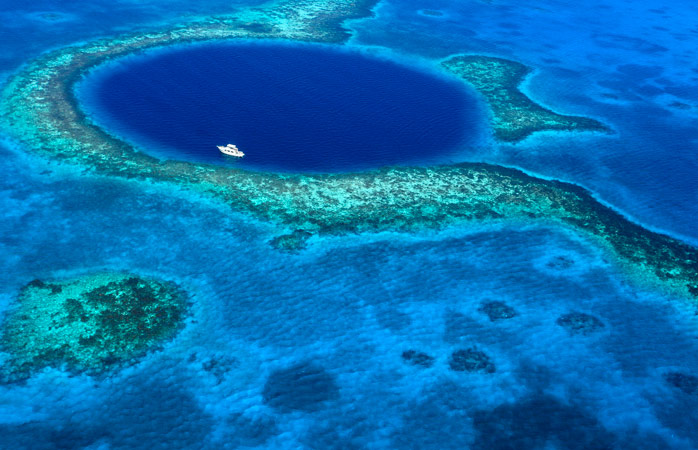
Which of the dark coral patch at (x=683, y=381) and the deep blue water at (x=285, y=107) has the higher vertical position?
the deep blue water at (x=285, y=107)

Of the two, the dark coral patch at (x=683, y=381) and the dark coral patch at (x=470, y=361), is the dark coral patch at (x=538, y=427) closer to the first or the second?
the dark coral patch at (x=470, y=361)

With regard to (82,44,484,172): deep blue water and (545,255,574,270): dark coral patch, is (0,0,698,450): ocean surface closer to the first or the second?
(545,255,574,270): dark coral patch

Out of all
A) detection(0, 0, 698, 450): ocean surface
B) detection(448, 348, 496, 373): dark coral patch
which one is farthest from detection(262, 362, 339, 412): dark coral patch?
detection(448, 348, 496, 373): dark coral patch

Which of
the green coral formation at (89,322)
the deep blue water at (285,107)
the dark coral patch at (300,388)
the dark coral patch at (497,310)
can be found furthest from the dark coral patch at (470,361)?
the deep blue water at (285,107)

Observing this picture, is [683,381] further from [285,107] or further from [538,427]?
[285,107]

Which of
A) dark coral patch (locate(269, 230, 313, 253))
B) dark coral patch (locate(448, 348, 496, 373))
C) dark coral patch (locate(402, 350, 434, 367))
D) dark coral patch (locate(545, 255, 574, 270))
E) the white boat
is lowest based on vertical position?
dark coral patch (locate(448, 348, 496, 373))

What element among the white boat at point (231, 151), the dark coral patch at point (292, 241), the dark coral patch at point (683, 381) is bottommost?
the dark coral patch at point (683, 381)

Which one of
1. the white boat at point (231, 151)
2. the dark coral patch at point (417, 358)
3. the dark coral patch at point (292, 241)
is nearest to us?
the dark coral patch at point (417, 358)

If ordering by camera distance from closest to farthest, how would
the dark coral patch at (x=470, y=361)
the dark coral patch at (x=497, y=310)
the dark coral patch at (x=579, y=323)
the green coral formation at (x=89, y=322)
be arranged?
the green coral formation at (x=89, y=322), the dark coral patch at (x=470, y=361), the dark coral patch at (x=579, y=323), the dark coral patch at (x=497, y=310)
